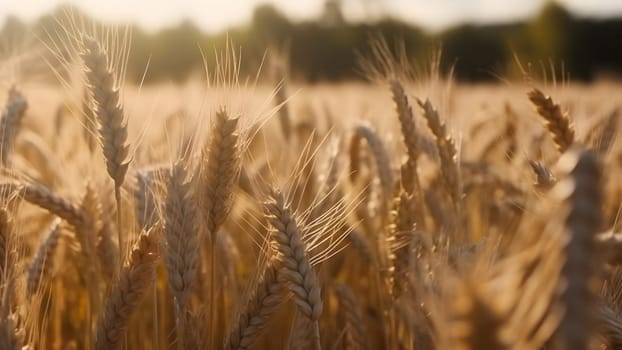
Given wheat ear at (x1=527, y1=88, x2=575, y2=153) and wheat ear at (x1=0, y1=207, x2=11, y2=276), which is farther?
wheat ear at (x1=527, y1=88, x2=575, y2=153)

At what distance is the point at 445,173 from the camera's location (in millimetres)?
2066

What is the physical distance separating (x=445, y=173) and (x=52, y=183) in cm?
192

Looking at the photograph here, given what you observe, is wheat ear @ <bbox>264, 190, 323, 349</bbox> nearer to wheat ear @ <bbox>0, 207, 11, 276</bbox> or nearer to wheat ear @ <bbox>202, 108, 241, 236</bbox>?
wheat ear @ <bbox>202, 108, 241, 236</bbox>

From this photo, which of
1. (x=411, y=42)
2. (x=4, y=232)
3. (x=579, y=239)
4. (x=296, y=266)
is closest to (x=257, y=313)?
(x=296, y=266)

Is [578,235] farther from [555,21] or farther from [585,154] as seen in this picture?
[555,21]

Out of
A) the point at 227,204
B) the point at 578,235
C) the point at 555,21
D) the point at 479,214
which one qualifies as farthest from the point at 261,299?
the point at 555,21

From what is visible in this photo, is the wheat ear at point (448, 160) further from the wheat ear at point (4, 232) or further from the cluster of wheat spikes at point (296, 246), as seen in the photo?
the wheat ear at point (4, 232)

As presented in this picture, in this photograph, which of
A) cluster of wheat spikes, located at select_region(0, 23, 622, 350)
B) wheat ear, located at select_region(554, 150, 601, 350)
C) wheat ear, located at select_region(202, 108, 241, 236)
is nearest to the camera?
wheat ear, located at select_region(554, 150, 601, 350)

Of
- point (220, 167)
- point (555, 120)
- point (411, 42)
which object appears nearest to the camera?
point (220, 167)

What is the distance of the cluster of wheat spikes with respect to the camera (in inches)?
30.7

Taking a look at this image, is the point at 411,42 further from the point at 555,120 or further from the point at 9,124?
the point at 555,120

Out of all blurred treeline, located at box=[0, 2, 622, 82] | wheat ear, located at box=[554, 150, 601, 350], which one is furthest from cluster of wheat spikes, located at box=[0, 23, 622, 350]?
blurred treeline, located at box=[0, 2, 622, 82]

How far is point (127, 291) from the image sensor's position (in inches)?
58.0

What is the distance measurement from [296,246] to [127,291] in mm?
360
